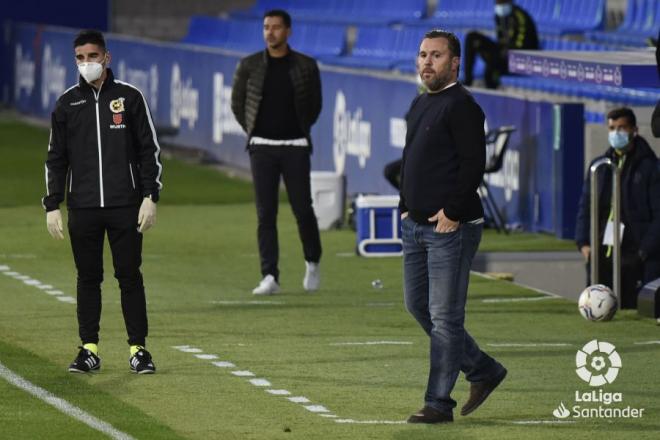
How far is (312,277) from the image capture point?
1550 cm

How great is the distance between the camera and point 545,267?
18125 millimetres

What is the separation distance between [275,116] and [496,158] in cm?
561

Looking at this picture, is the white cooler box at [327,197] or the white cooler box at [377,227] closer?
the white cooler box at [377,227]

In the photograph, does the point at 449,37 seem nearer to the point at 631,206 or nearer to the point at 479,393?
the point at 479,393

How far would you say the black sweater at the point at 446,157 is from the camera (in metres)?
9.29

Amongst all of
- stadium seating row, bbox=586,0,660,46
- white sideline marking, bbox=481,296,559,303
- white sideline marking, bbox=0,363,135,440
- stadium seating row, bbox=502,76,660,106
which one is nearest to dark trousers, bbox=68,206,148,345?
white sideline marking, bbox=0,363,135,440

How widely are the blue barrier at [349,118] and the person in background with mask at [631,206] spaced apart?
14.3 ft

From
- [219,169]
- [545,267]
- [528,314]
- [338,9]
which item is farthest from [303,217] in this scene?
[338,9]

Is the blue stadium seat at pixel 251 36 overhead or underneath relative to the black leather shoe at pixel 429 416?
underneath

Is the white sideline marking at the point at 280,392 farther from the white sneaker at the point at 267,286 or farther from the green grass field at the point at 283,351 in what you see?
the white sneaker at the point at 267,286

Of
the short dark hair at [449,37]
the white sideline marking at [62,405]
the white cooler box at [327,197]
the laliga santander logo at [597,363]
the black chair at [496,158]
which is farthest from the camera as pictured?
the white cooler box at [327,197]

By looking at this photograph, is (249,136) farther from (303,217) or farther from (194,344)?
(194,344)

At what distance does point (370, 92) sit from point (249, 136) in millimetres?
9031

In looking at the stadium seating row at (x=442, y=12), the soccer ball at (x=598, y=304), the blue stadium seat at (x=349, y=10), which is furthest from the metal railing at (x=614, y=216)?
the blue stadium seat at (x=349, y=10)
